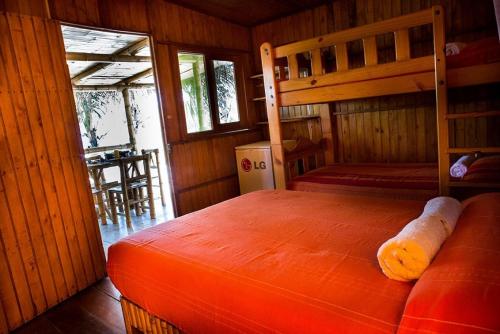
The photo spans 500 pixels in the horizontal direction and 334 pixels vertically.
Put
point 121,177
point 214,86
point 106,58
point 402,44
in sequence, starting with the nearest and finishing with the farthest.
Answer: point 402,44 < point 214,86 < point 121,177 < point 106,58

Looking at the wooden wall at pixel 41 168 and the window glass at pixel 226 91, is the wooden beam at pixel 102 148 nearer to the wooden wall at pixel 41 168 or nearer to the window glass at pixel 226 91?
the window glass at pixel 226 91

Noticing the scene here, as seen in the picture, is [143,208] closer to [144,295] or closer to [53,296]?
[53,296]

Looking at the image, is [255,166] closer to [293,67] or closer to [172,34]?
[293,67]

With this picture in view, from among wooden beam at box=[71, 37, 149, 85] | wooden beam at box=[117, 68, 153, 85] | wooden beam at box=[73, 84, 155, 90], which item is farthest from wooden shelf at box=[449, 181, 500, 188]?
wooden beam at box=[73, 84, 155, 90]

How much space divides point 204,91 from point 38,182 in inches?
86.5

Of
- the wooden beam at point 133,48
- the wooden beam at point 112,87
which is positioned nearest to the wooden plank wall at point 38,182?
the wooden beam at point 133,48

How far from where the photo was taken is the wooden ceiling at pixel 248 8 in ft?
12.1

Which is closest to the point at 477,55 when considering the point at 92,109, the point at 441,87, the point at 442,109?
the point at 441,87

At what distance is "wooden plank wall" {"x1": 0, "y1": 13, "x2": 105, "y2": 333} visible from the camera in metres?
2.15

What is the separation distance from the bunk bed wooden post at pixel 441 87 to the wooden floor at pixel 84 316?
7.49ft

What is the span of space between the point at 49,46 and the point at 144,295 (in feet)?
→ 6.51

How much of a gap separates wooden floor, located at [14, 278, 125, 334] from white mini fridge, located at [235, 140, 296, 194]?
200 cm

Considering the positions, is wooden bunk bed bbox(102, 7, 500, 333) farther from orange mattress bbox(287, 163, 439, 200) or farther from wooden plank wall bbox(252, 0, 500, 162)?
wooden plank wall bbox(252, 0, 500, 162)

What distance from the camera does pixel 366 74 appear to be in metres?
2.34
